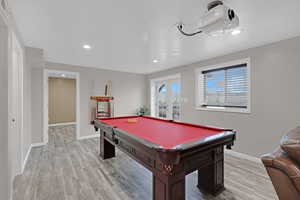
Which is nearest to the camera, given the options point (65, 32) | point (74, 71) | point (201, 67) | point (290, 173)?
point (290, 173)

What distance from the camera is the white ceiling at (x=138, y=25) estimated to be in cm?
155

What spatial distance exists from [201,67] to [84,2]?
3.03 meters

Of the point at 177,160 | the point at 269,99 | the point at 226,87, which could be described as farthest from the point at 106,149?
the point at 269,99

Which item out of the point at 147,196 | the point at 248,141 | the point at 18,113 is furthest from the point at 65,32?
the point at 248,141

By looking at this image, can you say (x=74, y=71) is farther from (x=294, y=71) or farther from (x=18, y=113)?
(x=294, y=71)

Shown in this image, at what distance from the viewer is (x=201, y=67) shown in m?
3.70

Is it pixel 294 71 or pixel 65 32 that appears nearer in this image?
pixel 65 32

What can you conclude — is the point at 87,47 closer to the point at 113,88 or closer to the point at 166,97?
the point at 113,88

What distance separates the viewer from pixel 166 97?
5250 millimetres

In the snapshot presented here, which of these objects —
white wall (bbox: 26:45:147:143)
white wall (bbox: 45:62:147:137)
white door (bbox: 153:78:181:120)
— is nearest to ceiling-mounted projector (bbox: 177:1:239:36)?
white door (bbox: 153:78:181:120)

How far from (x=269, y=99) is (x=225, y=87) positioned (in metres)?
0.92

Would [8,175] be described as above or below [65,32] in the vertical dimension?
below

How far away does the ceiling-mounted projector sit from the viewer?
136 cm

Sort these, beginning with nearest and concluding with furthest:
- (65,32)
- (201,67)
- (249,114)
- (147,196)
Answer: (147,196) < (65,32) < (249,114) < (201,67)
